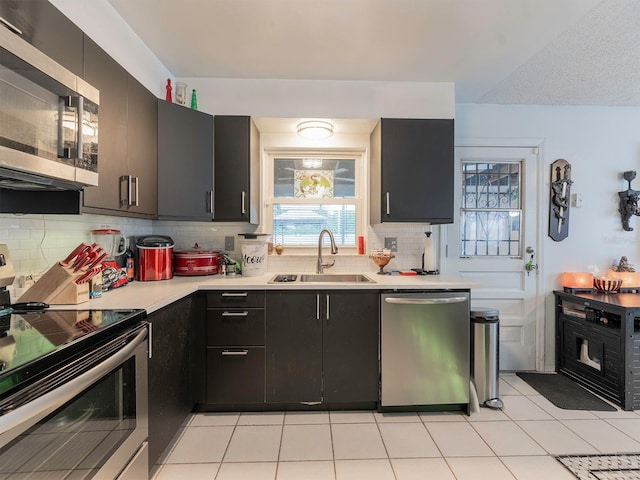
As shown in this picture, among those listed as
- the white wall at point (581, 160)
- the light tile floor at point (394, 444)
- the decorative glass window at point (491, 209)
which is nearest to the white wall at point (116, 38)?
the light tile floor at point (394, 444)

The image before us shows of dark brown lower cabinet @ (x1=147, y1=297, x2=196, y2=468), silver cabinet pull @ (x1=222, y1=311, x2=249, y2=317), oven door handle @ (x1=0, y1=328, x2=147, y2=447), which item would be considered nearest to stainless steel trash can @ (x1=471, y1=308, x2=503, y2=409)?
silver cabinet pull @ (x1=222, y1=311, x2=249, y2=317)

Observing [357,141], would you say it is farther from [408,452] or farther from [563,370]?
[563,370]

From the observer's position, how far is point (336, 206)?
9.96ft

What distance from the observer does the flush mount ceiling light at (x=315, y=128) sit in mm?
2623

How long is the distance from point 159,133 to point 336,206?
1.54 m

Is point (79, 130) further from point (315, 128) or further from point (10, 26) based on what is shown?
point (315, 128)

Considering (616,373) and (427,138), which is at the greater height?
(427,138)

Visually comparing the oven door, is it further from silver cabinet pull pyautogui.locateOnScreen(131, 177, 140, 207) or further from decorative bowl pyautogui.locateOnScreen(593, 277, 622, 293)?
decorative bowl pyautogui.locateOnScreen(593, 277, 622, 293)

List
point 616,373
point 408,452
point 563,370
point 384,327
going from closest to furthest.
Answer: point 408,452
point 384,327
point 616,373
point 563,370

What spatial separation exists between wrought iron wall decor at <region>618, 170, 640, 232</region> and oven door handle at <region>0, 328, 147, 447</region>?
3986mm

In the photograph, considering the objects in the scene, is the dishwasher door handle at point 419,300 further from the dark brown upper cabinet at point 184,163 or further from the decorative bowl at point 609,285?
the decorative bowl at point 609,285

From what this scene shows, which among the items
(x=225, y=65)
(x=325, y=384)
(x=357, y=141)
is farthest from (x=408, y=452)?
(x=225, y=65)

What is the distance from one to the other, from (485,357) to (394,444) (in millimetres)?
922

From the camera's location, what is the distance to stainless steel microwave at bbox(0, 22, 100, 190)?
1.00 m
